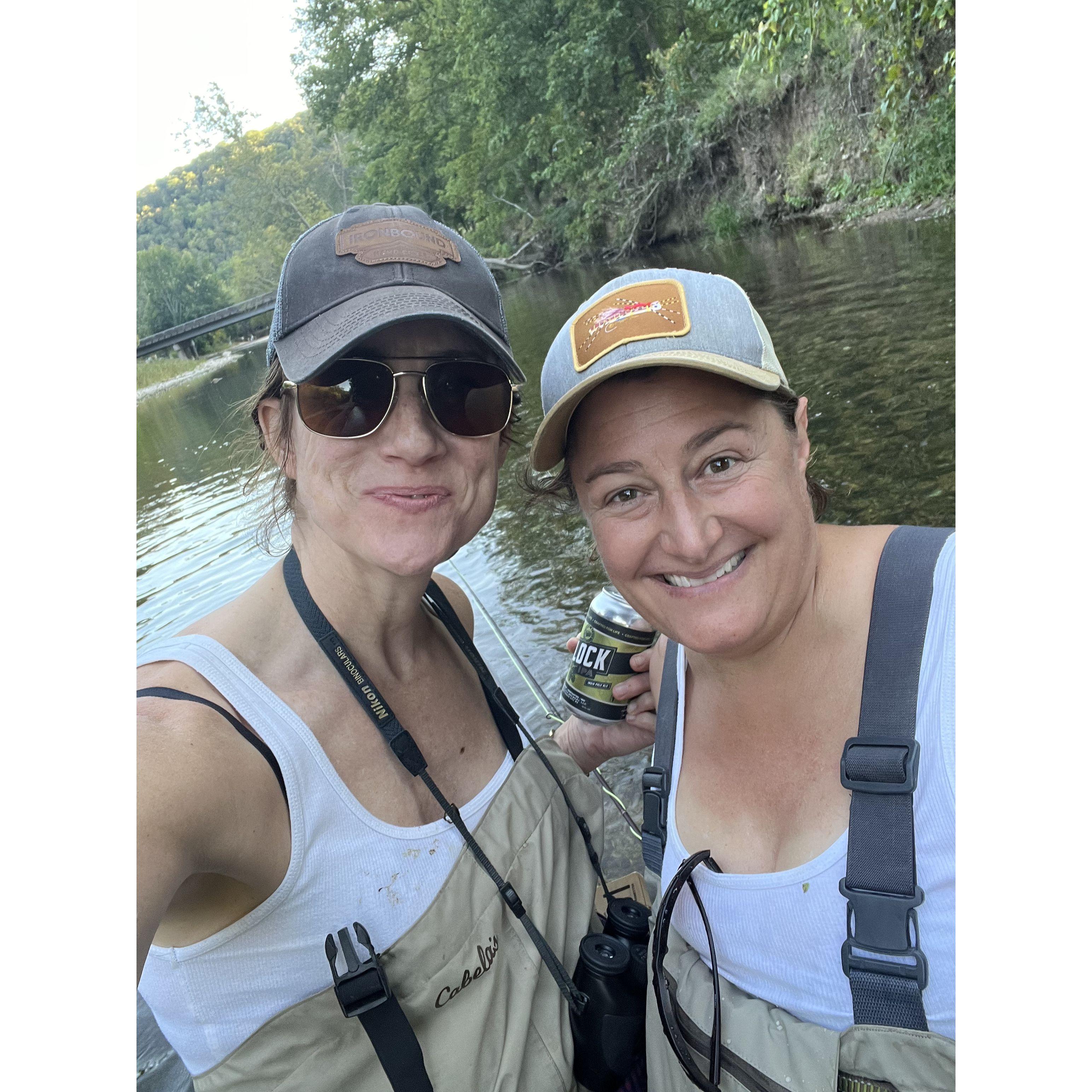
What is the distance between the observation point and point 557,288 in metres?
22.6

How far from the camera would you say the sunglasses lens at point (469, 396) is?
1.75m

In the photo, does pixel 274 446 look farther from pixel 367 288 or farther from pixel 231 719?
pixel 231 719

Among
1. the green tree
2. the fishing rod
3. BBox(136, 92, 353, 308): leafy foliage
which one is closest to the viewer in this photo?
the fishing rod

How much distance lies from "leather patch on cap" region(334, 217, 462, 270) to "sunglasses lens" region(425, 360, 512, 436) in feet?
0.73

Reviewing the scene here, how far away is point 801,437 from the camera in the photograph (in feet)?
5.74

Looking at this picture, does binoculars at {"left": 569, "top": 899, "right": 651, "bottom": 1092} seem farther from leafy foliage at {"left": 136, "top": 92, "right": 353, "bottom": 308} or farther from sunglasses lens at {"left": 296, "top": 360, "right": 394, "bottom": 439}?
leafy foliage at {"left": 136, "top": 92, "right": 353, "bottom": 308}

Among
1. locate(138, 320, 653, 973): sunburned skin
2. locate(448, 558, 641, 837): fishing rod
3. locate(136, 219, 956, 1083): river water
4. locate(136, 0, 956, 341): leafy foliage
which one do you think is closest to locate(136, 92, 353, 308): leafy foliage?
locate(136, 0, 956, 341): leafy foliage

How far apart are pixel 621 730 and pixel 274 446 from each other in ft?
4.09

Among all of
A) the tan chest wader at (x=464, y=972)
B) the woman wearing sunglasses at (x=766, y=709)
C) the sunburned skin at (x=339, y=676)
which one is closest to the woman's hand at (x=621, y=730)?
the sunburned skin at (x=339, y=676)

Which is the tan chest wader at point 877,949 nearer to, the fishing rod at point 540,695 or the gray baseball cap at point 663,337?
the gray baseball cap at point 663,337

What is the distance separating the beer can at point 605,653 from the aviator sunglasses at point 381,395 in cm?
69

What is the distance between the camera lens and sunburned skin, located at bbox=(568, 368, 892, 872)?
1569 millimetres

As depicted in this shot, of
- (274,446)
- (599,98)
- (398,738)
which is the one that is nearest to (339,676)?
(398,738)

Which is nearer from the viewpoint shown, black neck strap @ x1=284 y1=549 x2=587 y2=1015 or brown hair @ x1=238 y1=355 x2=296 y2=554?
black neck strap @ x1=284 y1=549 x2=587 y2=1015
